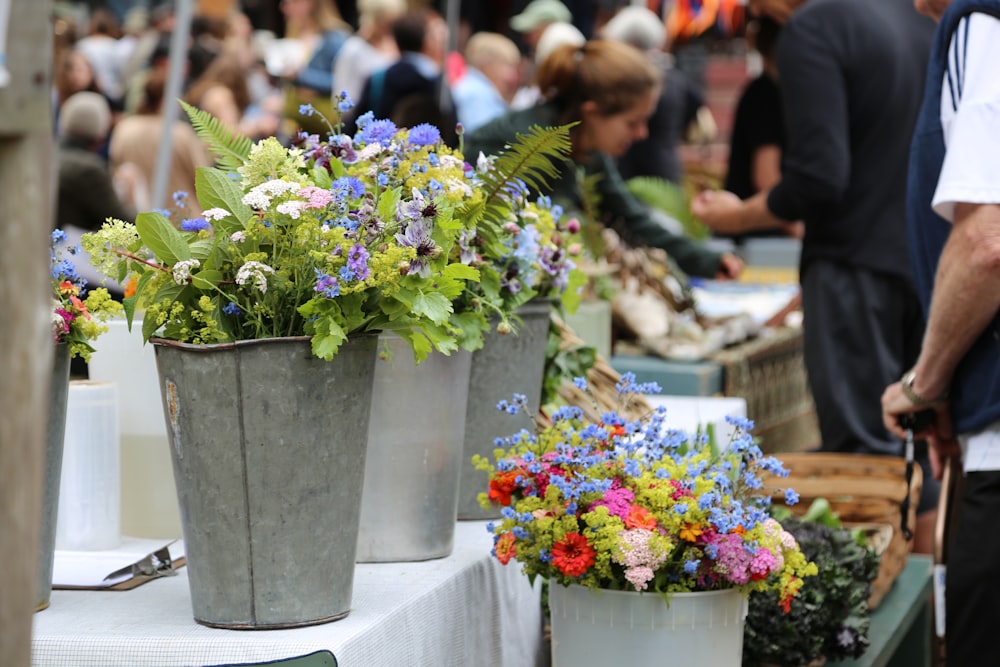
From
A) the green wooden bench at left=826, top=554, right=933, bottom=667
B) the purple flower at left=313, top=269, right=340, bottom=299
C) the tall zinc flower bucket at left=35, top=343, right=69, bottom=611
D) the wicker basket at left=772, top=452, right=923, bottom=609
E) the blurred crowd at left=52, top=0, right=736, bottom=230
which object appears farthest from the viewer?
the blurred crowd at left=52, top=0, right=736, bottom=230

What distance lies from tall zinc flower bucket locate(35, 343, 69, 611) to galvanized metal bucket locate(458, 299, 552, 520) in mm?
570

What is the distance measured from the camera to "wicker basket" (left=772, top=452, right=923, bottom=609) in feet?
8.97

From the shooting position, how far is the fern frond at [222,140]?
1533 millimetres

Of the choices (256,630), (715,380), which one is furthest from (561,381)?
(715,380)

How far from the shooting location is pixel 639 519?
1497 mm

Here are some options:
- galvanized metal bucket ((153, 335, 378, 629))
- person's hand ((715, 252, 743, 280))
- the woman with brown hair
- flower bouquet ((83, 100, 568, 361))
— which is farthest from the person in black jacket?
galvanized metal bucket ((153, 335, 378, 629))

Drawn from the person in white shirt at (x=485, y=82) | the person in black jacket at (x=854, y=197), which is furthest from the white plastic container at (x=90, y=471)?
the person in white shirt at (x=485, y=82)

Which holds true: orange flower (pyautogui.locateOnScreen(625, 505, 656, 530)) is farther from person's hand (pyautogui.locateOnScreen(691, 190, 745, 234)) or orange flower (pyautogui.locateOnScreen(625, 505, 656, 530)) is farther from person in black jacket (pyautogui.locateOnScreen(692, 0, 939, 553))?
person's hand (pyautogui.locateOnScreen(691, 190, 745, 234))

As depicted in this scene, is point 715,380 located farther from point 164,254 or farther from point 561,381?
point 164,254

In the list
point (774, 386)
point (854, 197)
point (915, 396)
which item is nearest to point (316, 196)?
point (915, 396)

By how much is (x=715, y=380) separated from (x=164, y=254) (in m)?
2.64

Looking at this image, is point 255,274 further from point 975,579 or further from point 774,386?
point 774,386

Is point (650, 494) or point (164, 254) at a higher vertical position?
point (164, 254)

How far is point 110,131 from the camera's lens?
320 inches
